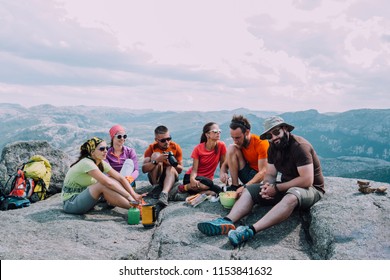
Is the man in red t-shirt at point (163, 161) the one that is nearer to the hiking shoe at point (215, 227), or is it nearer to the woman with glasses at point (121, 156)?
the woman with glasses at point (121, 156)

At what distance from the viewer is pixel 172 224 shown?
29.9ft

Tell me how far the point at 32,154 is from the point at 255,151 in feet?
36.8


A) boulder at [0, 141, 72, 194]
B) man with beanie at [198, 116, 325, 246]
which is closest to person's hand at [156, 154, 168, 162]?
man with beanie at [198, 116, 325, 246]

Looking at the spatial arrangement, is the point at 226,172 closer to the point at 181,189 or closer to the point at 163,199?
the point at 181,189

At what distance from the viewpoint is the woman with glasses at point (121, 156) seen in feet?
39.0

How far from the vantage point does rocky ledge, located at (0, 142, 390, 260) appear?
7.22 metres

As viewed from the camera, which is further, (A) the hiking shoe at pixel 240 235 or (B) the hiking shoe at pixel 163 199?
(B) the hiking shoe at pixel 163 199

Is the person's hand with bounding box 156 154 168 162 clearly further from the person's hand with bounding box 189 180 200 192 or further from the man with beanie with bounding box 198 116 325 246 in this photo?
the man with beanie with bounding box 198 116 325 246

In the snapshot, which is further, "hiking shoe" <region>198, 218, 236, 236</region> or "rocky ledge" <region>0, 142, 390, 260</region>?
"hiking shoe" <region>198, 218, 236, 236</region>

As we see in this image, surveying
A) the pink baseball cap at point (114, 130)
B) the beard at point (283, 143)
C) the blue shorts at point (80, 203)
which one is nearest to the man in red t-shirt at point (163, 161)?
the pink baseball cap at point (114, 130)

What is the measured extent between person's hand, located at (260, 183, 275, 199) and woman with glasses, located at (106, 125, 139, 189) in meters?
5.01

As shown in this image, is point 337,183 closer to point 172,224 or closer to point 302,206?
point 302,206

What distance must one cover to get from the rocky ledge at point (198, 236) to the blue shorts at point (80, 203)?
210mm
